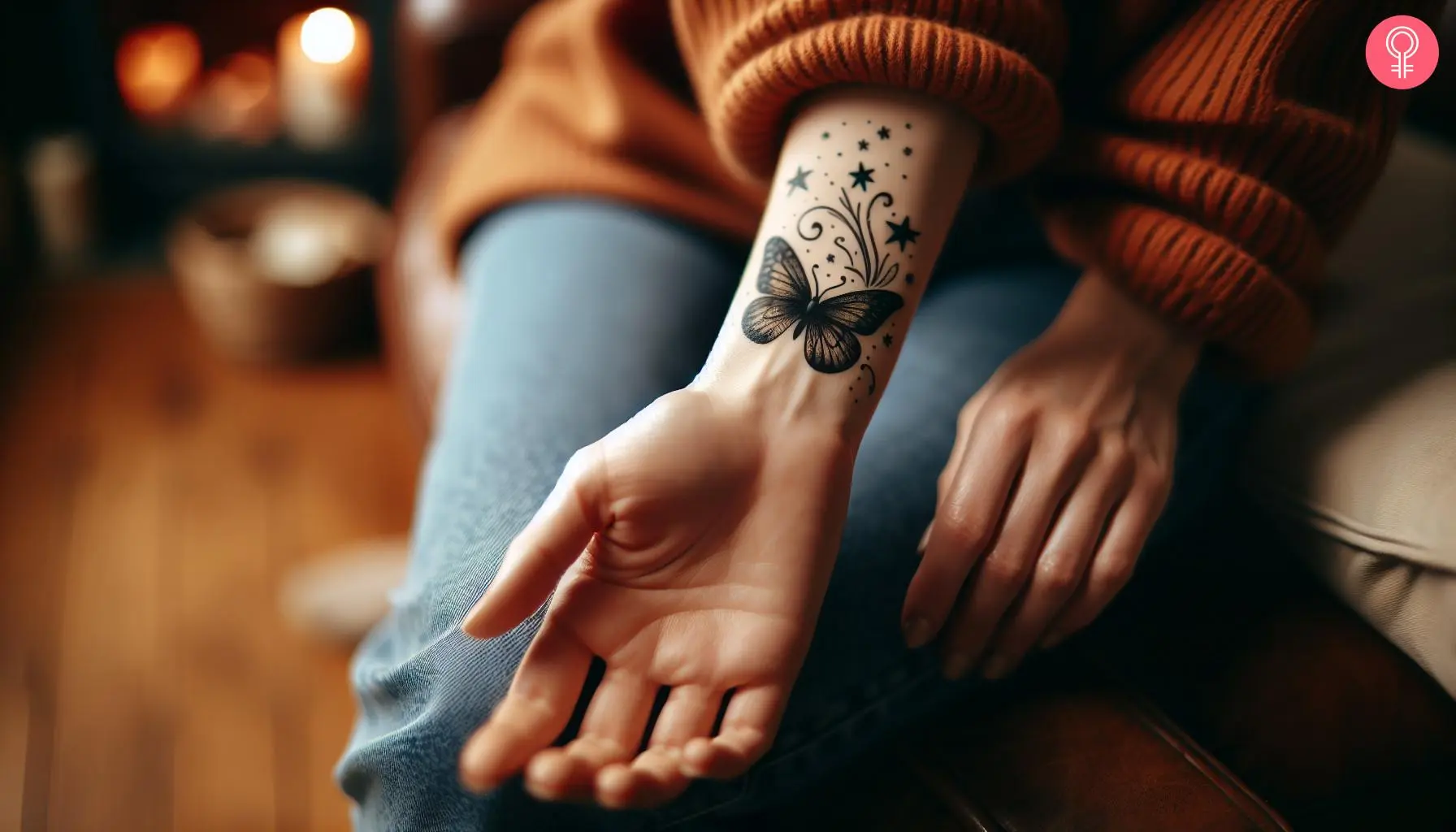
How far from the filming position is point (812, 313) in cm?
56

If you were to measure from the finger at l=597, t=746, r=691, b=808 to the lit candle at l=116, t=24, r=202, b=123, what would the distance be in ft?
5.84

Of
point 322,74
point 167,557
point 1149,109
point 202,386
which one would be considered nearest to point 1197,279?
point 1149,109

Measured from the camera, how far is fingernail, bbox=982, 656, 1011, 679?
568 mm

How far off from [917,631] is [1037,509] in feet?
0.29

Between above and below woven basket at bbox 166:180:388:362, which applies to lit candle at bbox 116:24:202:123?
above

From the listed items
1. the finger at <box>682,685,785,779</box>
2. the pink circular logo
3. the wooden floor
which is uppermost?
the pink circular logo

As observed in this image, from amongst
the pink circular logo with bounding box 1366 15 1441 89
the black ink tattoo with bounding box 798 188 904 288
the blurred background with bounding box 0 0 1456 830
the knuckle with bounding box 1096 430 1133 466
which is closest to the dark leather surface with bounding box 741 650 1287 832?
the knuckle with bounding box 1096 430 1133 466

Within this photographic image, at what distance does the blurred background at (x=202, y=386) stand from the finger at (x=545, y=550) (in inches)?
20.5

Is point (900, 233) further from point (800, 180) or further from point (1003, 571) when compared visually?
point (1003, 571)

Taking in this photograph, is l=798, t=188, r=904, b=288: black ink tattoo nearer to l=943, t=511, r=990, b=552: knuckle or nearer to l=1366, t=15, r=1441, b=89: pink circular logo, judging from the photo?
l=943, t=511, r=990, b=552: knuckle

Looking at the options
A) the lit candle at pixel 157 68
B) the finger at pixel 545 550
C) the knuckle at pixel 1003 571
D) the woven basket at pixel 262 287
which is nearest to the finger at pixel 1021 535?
the knuckle at pixel 1003 571

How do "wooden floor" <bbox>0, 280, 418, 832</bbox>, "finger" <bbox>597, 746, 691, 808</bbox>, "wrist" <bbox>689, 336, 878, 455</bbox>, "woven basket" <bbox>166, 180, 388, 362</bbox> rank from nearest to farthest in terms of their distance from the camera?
1. "finger" <bbox>597, 746, 691, 808</bbox>
2. "wrist" <bbox>689, 336, 878, 455</bbox>
3. "wooden floor" <bbox>0, 280, 418, 832</bbox>
4. "woven basket" <bbox>166, 180, 388, 362</bbox>

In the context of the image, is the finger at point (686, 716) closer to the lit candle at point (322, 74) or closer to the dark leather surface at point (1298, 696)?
the dark leather surface at point (1298, 696)

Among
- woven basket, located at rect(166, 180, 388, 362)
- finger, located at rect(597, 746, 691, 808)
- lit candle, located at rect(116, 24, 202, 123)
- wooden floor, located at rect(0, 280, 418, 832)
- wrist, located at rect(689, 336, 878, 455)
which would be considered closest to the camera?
finger, located at rect(597, 746, 691, 808)
